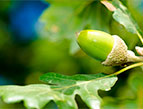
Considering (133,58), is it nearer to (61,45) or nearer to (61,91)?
(61,91)

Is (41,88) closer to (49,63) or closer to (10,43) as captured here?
(49,63)

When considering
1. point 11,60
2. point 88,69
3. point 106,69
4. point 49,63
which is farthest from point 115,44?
point 11,60

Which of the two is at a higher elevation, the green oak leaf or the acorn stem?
the acorn stem

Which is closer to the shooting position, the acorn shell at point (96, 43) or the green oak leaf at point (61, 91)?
the green oak leaf at point (61, 91)

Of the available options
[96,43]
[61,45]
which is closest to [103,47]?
[96,43]

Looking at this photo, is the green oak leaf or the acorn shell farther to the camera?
the acorn shell
